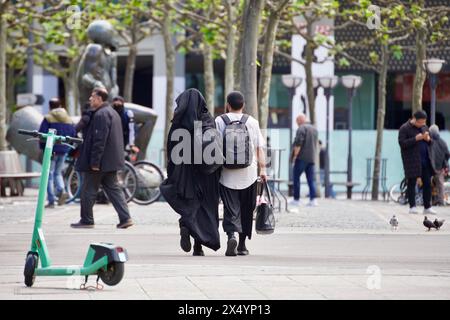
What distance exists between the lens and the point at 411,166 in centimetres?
2230

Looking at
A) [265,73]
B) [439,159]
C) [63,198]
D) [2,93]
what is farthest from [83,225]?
[2,93]

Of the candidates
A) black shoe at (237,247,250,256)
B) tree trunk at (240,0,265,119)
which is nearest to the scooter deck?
black shoe at (237,247,250,256)

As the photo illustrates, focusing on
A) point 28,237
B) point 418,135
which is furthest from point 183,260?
point 418,135

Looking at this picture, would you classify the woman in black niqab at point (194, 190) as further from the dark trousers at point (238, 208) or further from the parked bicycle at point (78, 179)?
the parked bicycle at point (78, 179)

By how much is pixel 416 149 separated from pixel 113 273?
13.0m

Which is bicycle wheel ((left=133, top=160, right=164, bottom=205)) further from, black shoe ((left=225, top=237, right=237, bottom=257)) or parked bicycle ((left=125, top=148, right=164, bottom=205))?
black shoe ((left=225, top=237, right=237, bottom=257))

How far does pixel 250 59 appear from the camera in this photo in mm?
20922

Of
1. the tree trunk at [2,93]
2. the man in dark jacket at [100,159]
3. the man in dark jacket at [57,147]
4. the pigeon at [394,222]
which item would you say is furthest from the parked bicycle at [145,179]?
the pigeon at [394,222]

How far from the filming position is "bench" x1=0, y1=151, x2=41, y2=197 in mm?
27422

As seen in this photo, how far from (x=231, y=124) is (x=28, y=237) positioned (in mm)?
3740

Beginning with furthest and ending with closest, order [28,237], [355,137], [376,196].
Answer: [355,137], [376,196], [28,237]

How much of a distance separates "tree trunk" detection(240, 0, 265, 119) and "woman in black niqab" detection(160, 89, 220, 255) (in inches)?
276

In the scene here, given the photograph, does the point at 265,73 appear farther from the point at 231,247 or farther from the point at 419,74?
the point at 231,247
